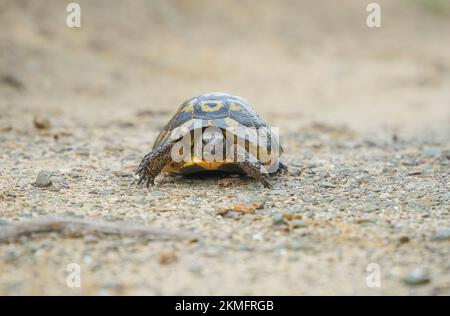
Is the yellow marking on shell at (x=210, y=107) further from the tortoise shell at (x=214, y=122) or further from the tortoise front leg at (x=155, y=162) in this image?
the tortoise front leg at (x=155, y=162)

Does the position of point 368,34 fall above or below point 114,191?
above

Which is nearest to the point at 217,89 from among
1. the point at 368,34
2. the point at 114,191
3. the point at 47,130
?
the point at 47,130

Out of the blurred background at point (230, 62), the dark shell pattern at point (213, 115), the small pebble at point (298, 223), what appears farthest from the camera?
the blurred background at point (230, 62)

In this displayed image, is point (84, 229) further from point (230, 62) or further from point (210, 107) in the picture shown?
point (230, 62)

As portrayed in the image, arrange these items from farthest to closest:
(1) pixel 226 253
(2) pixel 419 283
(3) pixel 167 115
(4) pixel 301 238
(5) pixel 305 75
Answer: (5) pixel 305 75, (3) pixel 167 115, (4) pixel 301 238, (1) pixel 226 253, (2) pixel 419 283

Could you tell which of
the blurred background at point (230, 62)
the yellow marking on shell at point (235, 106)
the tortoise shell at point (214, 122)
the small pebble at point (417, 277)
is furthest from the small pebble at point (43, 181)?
the blurred background at point (230, 62)

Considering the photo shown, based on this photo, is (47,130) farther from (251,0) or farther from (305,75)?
(251,0)

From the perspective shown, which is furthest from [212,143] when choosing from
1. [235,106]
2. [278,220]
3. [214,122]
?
[278,220]
